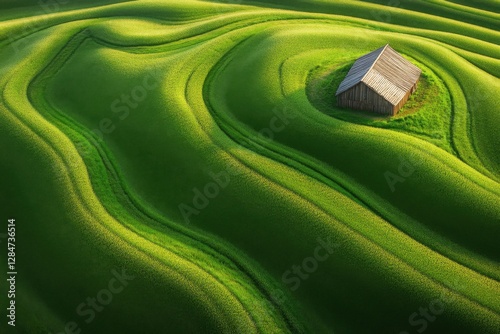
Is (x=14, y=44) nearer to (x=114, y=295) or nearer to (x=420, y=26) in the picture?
(x=114, y=295)

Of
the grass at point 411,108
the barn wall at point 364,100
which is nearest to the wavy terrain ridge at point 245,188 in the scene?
the grass at point 411,108

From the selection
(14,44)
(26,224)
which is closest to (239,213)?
(26,224)

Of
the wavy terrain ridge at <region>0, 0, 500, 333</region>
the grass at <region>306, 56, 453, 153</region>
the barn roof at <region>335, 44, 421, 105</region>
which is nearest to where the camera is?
the wavy terrain ridge at <region>0, 0, 500, 333</region>

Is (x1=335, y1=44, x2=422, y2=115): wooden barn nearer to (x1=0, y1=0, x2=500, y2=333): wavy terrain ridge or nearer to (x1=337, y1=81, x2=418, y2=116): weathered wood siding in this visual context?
(x1=337, y1=81, x2=418, y2=116): weathered wood siding

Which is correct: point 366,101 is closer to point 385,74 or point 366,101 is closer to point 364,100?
point 364,100

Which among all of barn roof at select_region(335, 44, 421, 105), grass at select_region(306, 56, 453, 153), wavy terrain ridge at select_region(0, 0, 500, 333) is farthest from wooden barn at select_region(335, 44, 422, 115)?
wavy terrain ridge at select_region(0, 0, 500, 333)

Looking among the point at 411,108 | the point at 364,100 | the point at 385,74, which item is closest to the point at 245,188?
the point at 364,100
